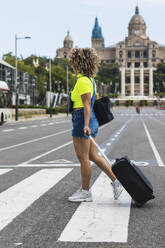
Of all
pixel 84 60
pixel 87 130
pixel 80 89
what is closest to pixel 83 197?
pixel 87 130

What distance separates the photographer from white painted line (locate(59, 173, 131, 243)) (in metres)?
4.08

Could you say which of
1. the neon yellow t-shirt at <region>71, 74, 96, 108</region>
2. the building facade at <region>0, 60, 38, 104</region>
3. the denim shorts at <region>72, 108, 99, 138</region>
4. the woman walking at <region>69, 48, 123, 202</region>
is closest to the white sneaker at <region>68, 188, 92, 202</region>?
the woman walking at <region>69, 48, 123, 202</region>

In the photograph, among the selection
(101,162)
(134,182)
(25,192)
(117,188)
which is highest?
(101,162)

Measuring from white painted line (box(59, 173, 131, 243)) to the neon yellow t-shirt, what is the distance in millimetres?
1237

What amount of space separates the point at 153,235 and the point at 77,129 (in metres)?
1.79

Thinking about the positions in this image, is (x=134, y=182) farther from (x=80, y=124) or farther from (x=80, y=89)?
(x=80, y=89)

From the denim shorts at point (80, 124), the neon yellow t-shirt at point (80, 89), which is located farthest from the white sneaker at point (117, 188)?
the neon yellow t-shirt at point (80, 89)

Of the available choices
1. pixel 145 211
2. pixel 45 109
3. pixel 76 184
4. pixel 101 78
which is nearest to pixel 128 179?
pixel 145 211

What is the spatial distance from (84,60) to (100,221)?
1.99 meters

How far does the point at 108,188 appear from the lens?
6.52 metres

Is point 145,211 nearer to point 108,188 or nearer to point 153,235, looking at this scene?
point 153,235

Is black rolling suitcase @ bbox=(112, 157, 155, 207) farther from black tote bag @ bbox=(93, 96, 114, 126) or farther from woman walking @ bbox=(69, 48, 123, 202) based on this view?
black tote bag @ bbox=(93, 96, 114, 126)

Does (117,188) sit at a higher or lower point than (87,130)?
lower

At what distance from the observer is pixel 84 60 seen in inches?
217
